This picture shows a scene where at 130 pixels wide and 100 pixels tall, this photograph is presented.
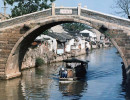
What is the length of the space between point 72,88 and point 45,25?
23.6ft

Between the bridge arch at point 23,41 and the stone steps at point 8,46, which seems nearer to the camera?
the bridge arch at point 23,41

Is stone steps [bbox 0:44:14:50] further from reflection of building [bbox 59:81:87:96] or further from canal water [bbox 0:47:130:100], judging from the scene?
reflection of building [bbox 59:81:87:96]

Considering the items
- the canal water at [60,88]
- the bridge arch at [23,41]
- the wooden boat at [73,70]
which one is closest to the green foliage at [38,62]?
the canal water at [60,88]

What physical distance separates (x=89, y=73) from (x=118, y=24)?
11262 millimetres

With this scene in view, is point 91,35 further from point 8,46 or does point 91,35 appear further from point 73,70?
point 8,46

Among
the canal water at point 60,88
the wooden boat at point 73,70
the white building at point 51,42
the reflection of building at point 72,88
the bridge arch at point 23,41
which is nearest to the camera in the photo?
the canal water at point 60,88

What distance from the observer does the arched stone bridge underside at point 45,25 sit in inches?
1063

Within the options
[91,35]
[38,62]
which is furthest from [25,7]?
[91,35]

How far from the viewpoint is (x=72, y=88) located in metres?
27.5

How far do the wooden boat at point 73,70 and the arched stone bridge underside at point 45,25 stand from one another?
5004mm

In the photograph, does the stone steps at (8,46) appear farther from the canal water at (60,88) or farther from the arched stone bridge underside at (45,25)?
the canal water at (60,88)

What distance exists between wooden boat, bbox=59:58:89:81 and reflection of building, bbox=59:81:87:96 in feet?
2.71

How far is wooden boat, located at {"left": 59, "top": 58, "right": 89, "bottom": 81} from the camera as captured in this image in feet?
97.8

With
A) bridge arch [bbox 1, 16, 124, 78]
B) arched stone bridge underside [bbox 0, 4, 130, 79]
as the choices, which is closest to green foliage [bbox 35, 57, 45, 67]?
bridge arch [bbox 1, 16, 124, 78]
